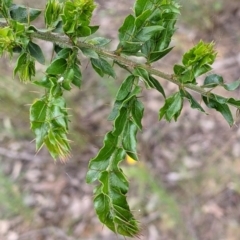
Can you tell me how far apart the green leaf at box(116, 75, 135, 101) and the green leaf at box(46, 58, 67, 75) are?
14 cm

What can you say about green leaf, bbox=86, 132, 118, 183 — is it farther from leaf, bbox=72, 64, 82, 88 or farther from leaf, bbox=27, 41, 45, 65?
leaf, bbox=27, 41, 45, 65

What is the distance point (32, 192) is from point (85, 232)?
58 cm

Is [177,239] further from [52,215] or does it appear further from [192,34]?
[192,34]

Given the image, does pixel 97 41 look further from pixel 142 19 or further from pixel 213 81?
pixel 213 81

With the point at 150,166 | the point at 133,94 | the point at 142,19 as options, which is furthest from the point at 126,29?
the point at 150,166

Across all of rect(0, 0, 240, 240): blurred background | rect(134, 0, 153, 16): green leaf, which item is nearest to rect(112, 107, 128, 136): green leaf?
rect(134, 0, 153, 16): green leaf

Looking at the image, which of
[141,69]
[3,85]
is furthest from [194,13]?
[141,69]

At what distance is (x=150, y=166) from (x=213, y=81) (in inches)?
92.3

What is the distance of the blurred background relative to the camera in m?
3.12

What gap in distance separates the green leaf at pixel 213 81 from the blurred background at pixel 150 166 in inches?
69.1

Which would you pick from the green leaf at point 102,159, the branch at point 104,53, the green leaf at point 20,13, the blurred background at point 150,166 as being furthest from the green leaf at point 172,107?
the blurred background at point 150,166

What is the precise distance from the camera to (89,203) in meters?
3.48

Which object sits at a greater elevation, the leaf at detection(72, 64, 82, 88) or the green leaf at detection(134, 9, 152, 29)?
the green leaf at detection(134, 9, 152, 29)

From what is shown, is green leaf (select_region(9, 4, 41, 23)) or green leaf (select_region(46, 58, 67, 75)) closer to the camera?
green leaf (select_region(46, 58, 67, 75))
